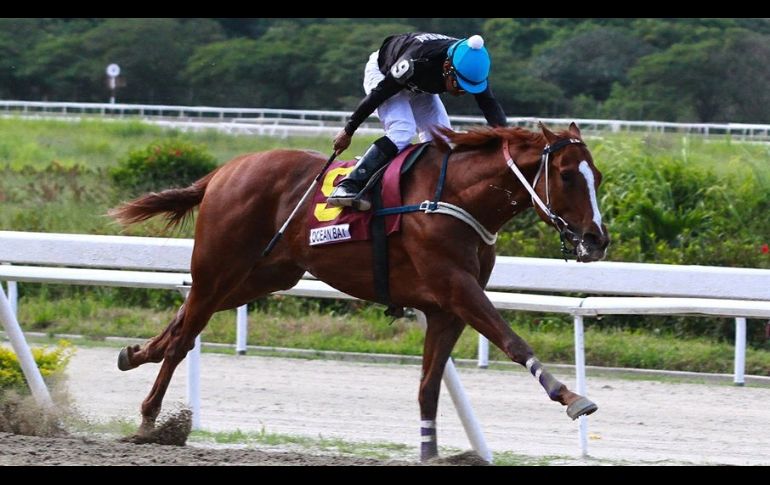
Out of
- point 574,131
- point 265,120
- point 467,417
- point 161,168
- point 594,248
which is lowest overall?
point 467,417

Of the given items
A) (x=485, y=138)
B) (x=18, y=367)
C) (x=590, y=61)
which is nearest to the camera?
(x=485, y=138)

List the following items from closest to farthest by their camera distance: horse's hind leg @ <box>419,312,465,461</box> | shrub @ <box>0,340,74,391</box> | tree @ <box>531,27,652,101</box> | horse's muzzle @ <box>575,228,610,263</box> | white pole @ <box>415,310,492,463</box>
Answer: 1. horse's muzzle @ <box>575,228,610,263</box>
2. horse's hind leg @ <box>419,312,465,461</box>
3. white pole @ <box>415,310,492,463</box>
4. shrub @ <box>0,340,74,391</box>
5. tree @ <box>531,27,652,101</box>

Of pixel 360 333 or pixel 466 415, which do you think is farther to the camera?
pixel 360 333

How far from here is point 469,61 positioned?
5848 millimetres

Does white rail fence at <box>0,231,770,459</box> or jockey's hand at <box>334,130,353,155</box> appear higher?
jockey's hand at <box>334,130,353,155</box>

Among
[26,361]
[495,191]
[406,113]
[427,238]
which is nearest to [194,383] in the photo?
[26,361]

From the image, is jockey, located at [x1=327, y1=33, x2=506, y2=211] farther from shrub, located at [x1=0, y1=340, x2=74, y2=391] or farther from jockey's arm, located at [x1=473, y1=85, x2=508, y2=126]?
shrub, located at [x1=0, y1=340, x2=74, y2=391]

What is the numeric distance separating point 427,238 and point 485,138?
0.58 metres

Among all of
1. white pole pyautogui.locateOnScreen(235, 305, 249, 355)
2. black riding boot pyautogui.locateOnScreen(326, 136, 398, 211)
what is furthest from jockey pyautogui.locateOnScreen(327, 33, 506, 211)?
white pole pyautogui.locateOnScreen(235, 305, 249, 355)

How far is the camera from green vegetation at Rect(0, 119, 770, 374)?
9.77 m

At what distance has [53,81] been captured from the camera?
89.8ft

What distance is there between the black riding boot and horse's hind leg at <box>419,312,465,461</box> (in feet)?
2.18

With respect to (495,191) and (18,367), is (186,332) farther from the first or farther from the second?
(495,191)

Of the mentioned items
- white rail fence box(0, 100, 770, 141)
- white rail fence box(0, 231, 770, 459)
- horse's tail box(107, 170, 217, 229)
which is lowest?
white rail fence box(0, 231, 770, 459)
